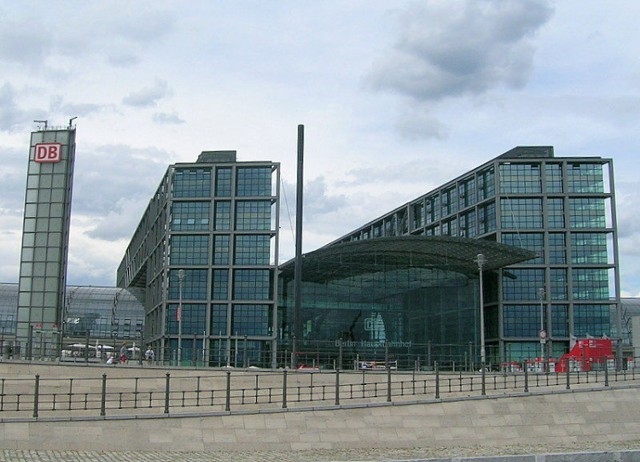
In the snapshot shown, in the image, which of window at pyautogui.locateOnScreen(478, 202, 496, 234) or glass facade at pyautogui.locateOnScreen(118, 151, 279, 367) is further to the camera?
window at pyautogui.locateOnScreen(478, 202, 496, 234)

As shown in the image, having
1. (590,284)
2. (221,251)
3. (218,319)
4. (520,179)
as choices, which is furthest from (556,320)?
(221,251)

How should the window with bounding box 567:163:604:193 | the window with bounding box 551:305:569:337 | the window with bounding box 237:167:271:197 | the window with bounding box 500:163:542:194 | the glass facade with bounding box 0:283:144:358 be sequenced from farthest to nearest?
1. the glass facade with bounding box 0:283:144:358
2. the window with bounding box 500:163:542:194
3. the window with bounding box 567:163:604:193
4. the window with bounding box 237:167:271:197
5. the window with bounding box 551:305:569:337

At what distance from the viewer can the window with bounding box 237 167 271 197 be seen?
8312 cm

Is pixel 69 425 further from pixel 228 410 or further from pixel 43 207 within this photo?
pixel 43 207

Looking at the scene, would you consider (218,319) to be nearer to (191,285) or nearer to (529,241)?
(191,285)

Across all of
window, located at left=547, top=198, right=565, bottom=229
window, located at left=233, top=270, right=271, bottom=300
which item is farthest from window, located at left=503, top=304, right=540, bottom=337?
window, located at left=233, top=270, right=271, bottom=300

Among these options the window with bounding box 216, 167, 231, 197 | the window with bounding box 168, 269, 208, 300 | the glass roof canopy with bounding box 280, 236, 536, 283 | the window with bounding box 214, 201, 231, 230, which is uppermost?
the window with bounding box 216, 167, 231, 197

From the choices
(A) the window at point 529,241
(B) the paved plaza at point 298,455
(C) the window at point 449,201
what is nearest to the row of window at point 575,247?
(A) the window at point 529,241

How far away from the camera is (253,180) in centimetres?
8344

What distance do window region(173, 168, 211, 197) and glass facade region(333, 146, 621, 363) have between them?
93.4 ft

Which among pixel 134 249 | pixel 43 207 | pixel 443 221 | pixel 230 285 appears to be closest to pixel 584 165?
pixel 443 221

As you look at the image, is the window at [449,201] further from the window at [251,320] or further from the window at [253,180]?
the window at [251,320]

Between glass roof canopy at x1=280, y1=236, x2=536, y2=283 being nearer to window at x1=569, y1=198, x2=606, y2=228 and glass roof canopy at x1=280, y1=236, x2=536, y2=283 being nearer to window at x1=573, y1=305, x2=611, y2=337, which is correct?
window at x1=573, y1=305, x2=611, y2=337

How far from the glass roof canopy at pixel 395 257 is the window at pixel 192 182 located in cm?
1118
